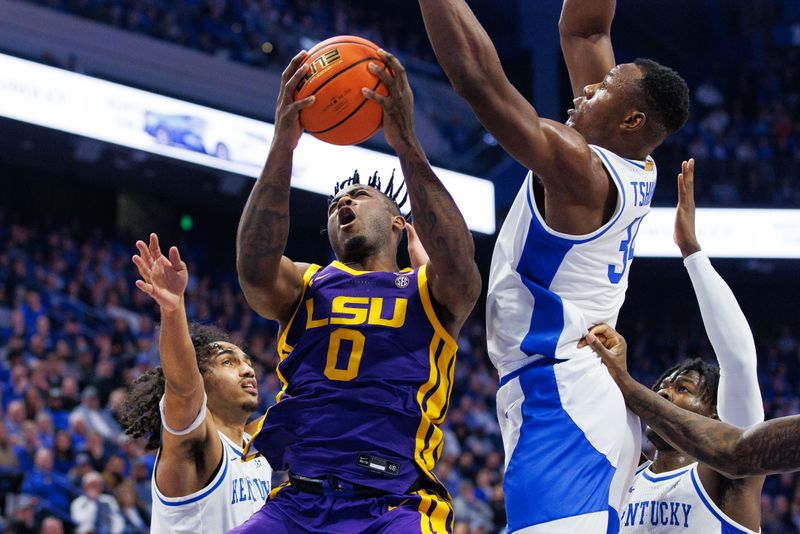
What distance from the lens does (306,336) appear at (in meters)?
3.54

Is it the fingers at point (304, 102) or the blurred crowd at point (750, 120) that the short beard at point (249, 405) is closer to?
the fingers at point (304, 102)

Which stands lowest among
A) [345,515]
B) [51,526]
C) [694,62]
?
[51,526]

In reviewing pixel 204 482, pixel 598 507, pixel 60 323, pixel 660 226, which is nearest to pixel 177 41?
pixel 60 323

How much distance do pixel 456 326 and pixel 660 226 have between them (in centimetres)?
1427

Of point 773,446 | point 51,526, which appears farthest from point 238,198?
point 773,446

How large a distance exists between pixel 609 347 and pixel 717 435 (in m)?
0.65

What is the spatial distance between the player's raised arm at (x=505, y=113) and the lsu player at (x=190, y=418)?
116cm

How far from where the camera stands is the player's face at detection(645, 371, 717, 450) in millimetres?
3873

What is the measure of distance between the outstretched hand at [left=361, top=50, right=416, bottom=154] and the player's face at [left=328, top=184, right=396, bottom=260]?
0.37m

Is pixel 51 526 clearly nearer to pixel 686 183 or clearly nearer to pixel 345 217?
pixel 345 217

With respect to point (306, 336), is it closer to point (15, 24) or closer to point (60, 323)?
point (60, 323)

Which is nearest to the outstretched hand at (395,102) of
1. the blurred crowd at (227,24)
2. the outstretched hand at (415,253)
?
the outstretched hand at (415,253)

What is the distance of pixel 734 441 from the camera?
2559 millimetres

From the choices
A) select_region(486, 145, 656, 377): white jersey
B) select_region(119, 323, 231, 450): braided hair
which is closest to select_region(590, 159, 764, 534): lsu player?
select_region(486, 145, 656, 377): white jersey
